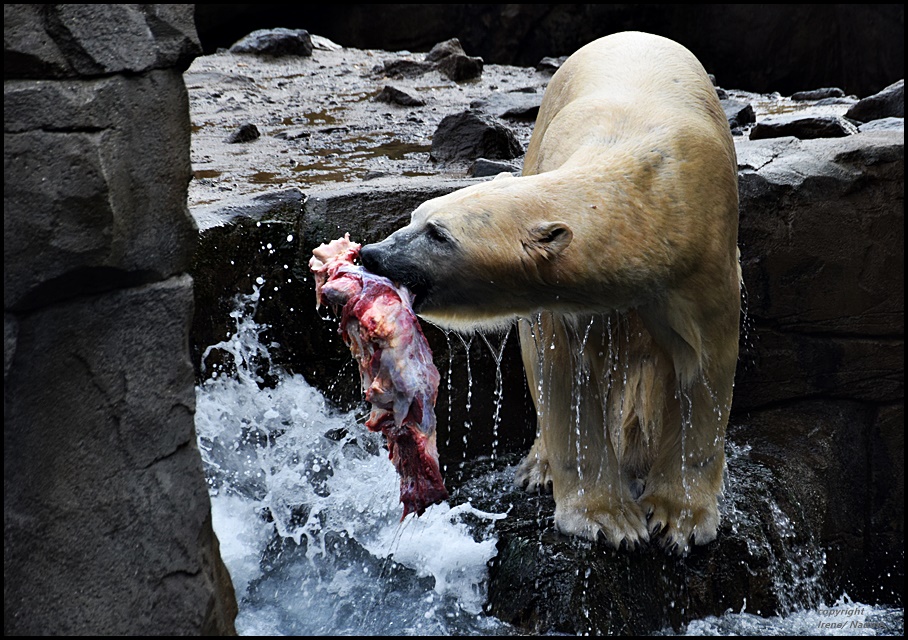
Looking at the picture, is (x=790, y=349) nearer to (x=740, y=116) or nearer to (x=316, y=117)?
(x=740, y=116)

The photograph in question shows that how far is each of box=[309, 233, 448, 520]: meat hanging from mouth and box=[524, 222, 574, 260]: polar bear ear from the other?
0.36 metres

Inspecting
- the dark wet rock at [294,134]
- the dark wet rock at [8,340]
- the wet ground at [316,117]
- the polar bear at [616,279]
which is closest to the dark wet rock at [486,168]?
the wet ground at [316,117]

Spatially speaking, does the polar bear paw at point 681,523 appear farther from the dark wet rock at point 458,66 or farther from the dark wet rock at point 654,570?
the dark wet rock at point 458,66

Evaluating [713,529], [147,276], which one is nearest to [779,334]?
[713,529]

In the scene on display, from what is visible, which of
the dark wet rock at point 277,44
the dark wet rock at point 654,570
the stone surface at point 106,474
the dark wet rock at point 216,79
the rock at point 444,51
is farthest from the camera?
the dark wet rock at point 277,44

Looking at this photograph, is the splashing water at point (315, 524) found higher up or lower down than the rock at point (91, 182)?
lower down

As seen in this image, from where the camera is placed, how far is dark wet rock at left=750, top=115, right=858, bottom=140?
4.68 m

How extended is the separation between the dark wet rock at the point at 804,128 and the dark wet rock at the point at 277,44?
4442 millimetres

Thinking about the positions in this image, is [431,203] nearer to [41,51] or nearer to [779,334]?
[41,51]

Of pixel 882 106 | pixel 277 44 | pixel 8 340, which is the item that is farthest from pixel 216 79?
pixel 8 340

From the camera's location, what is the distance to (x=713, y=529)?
3.24 m

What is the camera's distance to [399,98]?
655 cm

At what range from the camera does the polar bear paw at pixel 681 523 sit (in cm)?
319

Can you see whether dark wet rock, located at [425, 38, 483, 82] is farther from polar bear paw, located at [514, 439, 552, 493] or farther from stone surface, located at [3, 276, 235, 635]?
stone surface, located at [3, 276, 235, 635]
